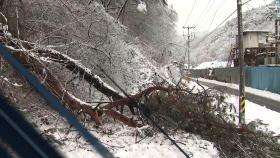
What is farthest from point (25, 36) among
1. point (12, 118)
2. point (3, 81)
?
point (12, 118)

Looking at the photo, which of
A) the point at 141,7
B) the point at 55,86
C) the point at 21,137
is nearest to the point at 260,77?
the point at 141,7

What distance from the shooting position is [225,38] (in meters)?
132

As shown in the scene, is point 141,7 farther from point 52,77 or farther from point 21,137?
point 21,137

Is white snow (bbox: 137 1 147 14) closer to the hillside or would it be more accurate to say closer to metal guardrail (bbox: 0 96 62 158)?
metal guardrail (bbox: 0 96 62 158)

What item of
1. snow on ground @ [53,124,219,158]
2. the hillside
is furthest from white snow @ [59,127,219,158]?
the hillside

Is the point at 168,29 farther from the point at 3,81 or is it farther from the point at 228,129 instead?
the point at 3,81

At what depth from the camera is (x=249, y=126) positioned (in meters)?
9.66

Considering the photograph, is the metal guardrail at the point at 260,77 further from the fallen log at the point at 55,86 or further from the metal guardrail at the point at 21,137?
the metal guardrail at the point at 21,137

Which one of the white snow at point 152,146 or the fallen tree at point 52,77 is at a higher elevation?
the fallen tree at point 52,77

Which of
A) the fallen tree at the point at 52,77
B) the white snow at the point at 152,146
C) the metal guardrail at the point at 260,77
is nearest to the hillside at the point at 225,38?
the metal guardrail at the point at 260,77

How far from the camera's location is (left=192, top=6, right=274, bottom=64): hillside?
12295cm

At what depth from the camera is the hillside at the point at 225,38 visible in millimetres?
122950

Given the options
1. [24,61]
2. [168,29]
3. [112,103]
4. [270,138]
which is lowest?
[270,138]

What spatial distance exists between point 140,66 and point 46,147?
31.9ft
